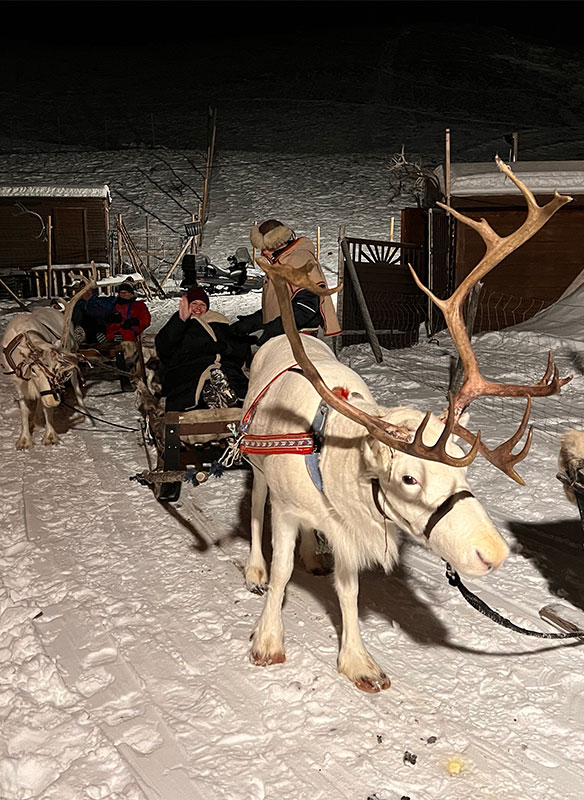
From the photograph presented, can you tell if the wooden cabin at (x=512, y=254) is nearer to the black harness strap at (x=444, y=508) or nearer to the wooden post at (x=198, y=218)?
the black harness strap at (x=444, y=508)

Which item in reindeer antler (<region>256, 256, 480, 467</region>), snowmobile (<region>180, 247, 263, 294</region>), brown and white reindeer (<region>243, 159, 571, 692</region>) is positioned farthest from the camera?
snowmobile (<region>180, 247, 263, 294</region>)

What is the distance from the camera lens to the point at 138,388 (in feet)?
20.0

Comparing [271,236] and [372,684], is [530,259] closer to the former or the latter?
[271,236]

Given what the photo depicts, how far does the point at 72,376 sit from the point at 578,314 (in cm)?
742

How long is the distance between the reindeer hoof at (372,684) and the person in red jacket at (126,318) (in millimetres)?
5498

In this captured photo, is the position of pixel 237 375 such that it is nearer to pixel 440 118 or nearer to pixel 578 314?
pixel 578 314

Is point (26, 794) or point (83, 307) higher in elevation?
point (83, 307)

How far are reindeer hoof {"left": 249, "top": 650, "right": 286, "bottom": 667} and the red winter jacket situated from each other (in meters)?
5.17

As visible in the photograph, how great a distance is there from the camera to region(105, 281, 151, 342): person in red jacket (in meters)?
8.13

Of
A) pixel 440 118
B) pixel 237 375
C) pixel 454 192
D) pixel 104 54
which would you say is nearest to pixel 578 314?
pixel 454 192

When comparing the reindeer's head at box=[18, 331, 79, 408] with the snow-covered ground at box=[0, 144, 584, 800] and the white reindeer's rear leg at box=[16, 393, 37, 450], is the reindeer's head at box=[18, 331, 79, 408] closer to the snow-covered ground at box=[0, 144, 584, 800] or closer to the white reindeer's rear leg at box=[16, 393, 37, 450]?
the white reindeer's rear leg at box=[16, 393, 37, 450]

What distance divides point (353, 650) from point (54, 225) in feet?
70.4

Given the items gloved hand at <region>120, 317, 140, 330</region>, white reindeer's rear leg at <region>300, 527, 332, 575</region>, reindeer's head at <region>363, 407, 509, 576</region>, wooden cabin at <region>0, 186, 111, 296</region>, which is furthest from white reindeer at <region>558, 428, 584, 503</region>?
wooden cabin at <region>0, 186, 111, 296</region>

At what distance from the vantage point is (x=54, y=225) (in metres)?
22.3
